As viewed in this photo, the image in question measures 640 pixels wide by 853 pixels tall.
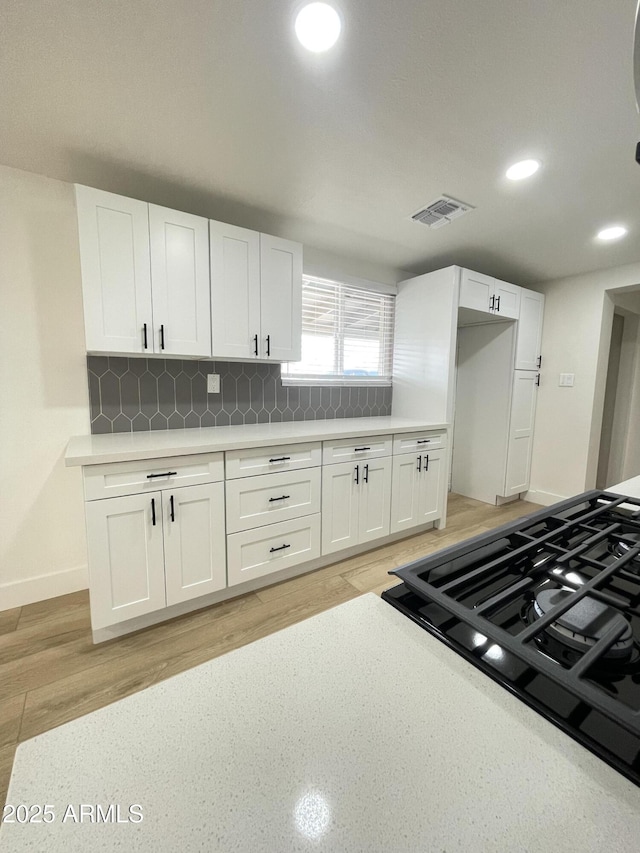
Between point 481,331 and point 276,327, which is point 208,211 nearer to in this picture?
point 276,327

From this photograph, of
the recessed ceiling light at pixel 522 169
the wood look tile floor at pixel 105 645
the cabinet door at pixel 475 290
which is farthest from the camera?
the cabinet door at pixel 475 290

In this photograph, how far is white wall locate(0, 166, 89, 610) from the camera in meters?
1.94

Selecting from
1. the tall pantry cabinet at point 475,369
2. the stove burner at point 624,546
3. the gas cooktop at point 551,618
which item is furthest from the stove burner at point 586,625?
the tall pantry cabinet at point 475,369

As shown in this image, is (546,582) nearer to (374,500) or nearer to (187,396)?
(374,500)

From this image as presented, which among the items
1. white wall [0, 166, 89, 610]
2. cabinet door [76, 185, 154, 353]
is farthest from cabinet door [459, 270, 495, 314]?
white wall [0, 166, 89, 610]

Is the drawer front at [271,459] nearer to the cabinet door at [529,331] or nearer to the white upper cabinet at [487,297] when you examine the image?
the white upper cabinet at [487,297]

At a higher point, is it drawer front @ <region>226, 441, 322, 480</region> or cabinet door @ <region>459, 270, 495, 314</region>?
cabinet door @ <region>459, 270, 495, 314</region>

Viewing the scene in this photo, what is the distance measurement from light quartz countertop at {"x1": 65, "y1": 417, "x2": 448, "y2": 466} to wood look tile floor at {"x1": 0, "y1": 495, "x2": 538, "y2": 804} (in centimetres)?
90

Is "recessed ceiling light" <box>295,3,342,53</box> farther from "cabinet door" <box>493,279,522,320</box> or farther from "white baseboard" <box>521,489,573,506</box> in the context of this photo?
"white baseboard" <box>521,489,573,506</box>

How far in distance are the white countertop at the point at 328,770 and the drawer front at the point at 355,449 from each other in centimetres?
186

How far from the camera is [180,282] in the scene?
2.04 m

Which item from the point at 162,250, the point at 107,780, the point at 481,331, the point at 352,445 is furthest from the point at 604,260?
the point at 107,780

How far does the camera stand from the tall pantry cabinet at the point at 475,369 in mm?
3059

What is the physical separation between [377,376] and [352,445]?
121 cm
